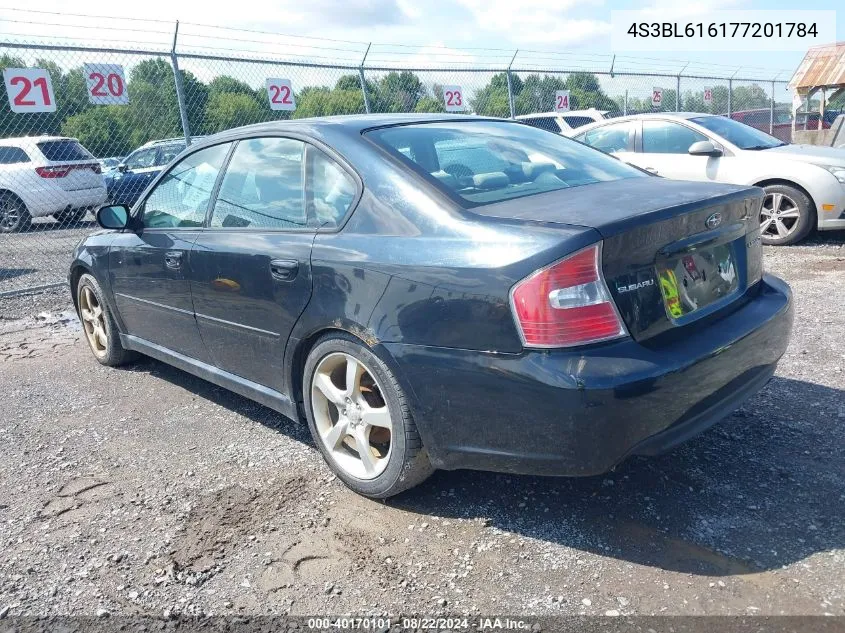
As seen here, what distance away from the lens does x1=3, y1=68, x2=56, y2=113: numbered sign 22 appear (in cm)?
750

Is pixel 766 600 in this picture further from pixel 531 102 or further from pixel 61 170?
pixel 531 102

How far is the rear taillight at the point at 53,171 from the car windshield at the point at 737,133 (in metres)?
10.6

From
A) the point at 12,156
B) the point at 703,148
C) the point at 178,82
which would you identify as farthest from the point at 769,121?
the point at 12,156

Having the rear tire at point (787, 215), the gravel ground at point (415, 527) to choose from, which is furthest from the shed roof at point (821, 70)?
the gravel ground at point (415, 527)

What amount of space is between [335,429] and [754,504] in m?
1.71

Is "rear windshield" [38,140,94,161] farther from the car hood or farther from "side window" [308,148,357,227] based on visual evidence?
"side window" [308,148,357,227]

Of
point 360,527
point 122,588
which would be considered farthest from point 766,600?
point 122,588

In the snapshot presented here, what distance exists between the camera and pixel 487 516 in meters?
2.87

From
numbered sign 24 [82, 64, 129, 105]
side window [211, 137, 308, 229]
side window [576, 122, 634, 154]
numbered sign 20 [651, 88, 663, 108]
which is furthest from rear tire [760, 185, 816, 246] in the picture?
numbered sign 20 [651, 88, 663, 108]

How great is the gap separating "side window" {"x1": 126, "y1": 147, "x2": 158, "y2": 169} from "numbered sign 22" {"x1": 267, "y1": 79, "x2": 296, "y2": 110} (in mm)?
6418

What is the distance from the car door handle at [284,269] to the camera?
10.1 ft

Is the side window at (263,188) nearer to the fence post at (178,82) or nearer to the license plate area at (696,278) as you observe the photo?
the license plate area at (696,278)

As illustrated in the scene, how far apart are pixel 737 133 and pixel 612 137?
1.43m

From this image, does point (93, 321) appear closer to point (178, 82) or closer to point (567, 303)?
point (567, 303)
